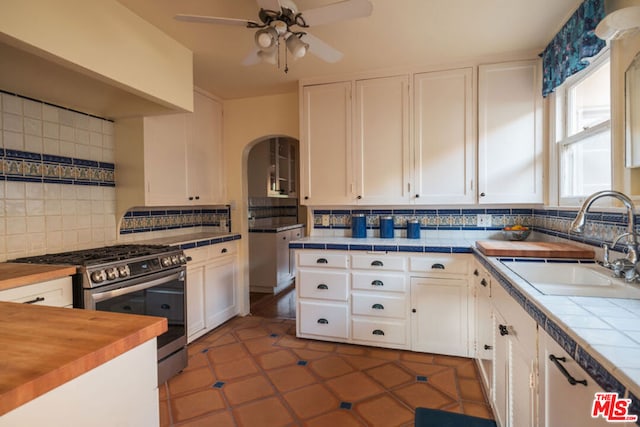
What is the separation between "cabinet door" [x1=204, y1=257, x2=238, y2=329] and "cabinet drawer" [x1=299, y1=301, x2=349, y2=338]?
35.1 inches

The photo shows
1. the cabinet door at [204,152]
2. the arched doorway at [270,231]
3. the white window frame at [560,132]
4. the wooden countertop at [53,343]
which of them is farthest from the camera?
the arched doorway at [270,231]

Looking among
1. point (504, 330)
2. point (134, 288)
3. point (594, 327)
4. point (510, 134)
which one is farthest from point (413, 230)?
point (134, 288)

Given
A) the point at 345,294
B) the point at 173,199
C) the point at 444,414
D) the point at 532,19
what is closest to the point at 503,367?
the point at 444,414

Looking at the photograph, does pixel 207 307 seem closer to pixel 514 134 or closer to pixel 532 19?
pixel 514 134

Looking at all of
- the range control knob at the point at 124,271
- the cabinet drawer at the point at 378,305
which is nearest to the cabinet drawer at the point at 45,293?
the range control knob at the point at 124,271

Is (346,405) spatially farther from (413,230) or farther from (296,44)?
(296,44)

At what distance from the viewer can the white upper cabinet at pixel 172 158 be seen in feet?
8.78

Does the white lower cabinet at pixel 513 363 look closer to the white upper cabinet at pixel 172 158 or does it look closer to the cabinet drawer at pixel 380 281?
the cabinet drawer at pixel 380 281

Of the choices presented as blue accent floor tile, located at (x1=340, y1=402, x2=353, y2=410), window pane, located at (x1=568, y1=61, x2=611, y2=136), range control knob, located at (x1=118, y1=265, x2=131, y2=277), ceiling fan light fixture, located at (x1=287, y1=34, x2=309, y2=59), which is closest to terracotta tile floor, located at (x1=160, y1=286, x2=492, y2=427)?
blue accent floor tile, located at (x1=340, y1=402, x2=353, y2=410)

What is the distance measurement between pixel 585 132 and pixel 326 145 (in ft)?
6.37

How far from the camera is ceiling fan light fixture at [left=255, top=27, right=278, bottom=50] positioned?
5.45ft

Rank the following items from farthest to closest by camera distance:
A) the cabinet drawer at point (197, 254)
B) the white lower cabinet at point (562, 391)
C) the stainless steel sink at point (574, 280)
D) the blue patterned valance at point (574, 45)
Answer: the cabinet drawer at point (197, 254) → the blue patterned valance at point (574, 45) → the stainless steel sink at point (574, 280) → the white lower cabinet at point (562, 391)

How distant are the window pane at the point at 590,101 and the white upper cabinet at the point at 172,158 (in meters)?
3.16

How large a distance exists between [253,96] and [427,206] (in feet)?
7.14
